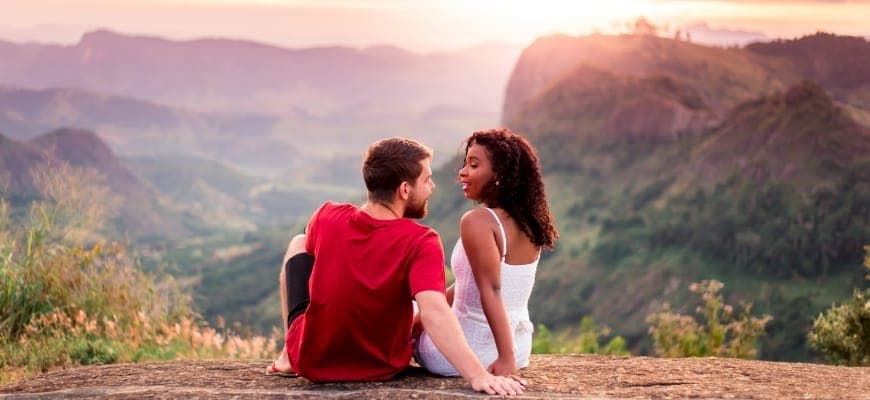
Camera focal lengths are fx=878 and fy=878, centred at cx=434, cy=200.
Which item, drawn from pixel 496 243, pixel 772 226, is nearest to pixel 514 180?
pixel 496 243

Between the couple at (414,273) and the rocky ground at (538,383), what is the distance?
0.46 ft

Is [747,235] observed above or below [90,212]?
below

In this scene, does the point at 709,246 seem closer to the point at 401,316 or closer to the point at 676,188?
the point at 676,188

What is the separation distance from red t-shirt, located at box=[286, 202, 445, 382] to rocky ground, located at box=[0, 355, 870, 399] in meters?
0.11

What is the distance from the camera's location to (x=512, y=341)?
429cm

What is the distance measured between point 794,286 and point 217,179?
145 metres

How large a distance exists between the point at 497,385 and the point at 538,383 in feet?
1.60

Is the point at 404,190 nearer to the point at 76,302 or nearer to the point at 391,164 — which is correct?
the point at 391,164

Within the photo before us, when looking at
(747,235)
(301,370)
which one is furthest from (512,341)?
(747,235)

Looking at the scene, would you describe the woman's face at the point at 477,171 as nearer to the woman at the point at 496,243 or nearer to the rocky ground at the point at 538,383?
the woman at the point at 496,243

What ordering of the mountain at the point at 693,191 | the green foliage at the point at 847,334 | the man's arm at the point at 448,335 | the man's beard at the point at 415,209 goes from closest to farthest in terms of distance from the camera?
1. the man's arm at the point at 448,335
2. the man's beard at the point at 415,209
3. the green foliage at the point at 847,334
4. the mountain at the point at 693,191

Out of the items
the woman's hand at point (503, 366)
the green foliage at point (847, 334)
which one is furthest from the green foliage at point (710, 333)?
the woman's hand at point (503, 366)

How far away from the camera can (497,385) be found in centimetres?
394

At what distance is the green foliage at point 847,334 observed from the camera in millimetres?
7691
